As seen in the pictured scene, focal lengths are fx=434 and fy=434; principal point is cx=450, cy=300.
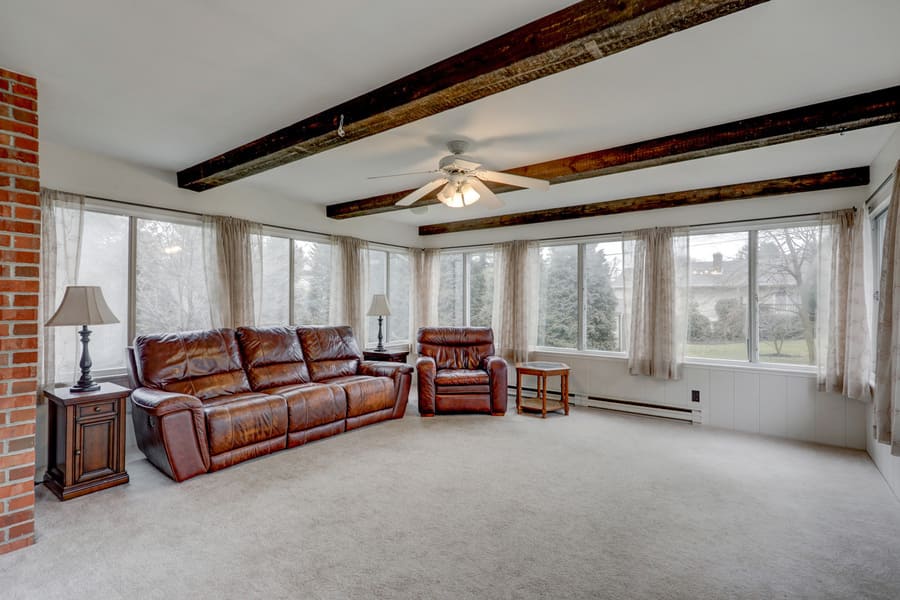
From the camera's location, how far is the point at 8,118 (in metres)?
2.32

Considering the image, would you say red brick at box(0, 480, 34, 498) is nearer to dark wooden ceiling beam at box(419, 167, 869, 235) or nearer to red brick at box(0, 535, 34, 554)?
red brick at box(0, 535, 34, 554)

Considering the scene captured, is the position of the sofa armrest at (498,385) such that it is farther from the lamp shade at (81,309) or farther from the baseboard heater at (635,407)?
the lamp shade at (81,309)

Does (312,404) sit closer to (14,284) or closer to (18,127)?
(14,284)

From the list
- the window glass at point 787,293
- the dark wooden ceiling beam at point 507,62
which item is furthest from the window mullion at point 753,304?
the dark wooden ceiling beam at point 507,62

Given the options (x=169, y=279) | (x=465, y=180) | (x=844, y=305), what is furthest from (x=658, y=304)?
(x=169, y=279)

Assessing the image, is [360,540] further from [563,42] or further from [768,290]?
[768,290]

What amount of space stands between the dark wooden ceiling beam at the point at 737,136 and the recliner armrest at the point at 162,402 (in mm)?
3310

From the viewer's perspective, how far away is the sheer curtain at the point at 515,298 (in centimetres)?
604

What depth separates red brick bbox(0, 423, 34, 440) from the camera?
2.27 metres

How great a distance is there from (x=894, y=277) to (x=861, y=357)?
1.76 meters

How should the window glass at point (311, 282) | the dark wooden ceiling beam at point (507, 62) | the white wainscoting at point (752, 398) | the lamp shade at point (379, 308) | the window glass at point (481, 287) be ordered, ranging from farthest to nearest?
the window glass at point (481, 287) → the lamp shade at point (379, 308) → the window glass at point (311, 282) → the white wainscoting at point (752, 398) → the dark wooden ceiling beam at point (507, 62)

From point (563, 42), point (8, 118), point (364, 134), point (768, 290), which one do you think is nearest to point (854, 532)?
point (768, 290)

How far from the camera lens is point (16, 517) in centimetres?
230

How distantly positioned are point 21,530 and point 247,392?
1.84 m
